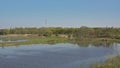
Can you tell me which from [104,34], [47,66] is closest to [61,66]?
[47,66]

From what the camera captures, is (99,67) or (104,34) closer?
(99,67)

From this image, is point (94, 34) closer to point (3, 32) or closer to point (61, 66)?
point (3, 32)

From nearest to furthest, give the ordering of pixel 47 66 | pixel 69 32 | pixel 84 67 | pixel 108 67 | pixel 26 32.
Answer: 1. pixel 108 67
2. pixel 84 67
3. pixel 47 66
4. pixel 69 32
5. pixel 26 32

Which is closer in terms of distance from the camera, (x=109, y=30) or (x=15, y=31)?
(x=109, y=30)

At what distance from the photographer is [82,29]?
71.8 m

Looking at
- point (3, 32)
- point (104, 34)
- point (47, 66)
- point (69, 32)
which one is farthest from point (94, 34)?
point (47, 66)

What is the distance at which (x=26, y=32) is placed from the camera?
282ft

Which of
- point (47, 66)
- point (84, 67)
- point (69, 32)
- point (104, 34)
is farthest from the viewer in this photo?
point (69, 32)

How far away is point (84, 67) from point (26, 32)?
6985cm

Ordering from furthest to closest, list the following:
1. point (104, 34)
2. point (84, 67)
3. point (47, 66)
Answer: point (104, 34) → point (47, 66) → point (84, 67)

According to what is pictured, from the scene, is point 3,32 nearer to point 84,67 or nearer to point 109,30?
point 109,30

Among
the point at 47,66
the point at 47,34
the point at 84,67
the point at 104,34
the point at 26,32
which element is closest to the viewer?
the point at 84,67

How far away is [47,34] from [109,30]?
65.1 feet

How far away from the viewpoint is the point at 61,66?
18.7 m
